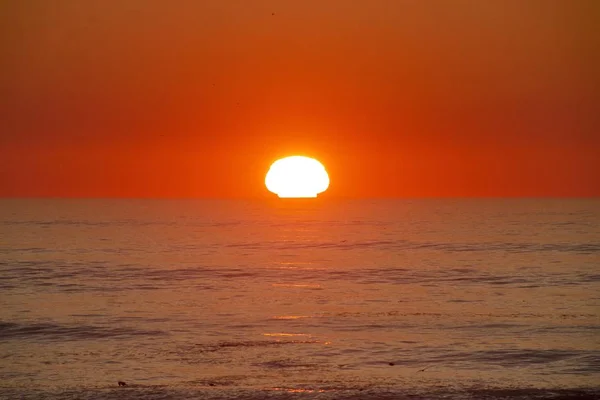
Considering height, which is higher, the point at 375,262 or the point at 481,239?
the point at 481,239

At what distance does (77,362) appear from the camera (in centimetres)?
2567

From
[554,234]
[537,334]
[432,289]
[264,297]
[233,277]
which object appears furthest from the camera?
[554,234]

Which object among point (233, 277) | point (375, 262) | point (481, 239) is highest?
point (481, 239)

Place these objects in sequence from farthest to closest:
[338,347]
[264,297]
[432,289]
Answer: [432,289] < [264,297] < [338,347]

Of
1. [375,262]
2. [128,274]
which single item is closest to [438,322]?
[128,274]

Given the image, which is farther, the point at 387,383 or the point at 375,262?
the point at 375,262

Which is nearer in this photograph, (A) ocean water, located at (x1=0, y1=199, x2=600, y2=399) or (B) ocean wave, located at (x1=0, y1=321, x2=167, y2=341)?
(A) ocean water, located at (x1=0, y1=199, x2=600, y2=399)

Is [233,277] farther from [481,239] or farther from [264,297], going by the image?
[481,239]

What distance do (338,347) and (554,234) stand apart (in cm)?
8402

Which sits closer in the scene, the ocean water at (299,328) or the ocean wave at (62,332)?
the ocean water at (299,328)

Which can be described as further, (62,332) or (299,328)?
(299,328)

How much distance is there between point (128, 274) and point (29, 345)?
2686cm

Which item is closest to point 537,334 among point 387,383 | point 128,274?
point 387,383

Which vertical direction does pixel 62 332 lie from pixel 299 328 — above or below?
below
